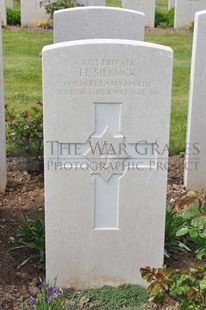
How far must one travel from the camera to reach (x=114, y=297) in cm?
369

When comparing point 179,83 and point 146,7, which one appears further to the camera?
point 146,7

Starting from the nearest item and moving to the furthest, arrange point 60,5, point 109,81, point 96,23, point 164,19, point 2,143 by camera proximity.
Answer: point 109,81
point 2,143
point 96,23
point 60,5
point 164,19

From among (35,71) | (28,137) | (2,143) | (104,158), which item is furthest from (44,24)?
(104,158)

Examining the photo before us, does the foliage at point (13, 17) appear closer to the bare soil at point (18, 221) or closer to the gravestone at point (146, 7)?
the gravestone at point (146, 7)

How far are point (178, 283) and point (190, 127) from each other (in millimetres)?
2420

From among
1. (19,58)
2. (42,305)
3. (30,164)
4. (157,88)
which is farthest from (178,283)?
(19,58)

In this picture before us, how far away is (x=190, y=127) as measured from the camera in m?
5.19

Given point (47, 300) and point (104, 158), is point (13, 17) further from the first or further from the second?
point (47, 300)

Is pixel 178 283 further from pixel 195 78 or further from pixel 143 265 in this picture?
pixel 195 78

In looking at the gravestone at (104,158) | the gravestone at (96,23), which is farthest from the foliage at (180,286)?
the gravestone at (96,23)

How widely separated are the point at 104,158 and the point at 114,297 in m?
0.83

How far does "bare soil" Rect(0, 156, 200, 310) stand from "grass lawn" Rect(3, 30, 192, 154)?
0.94m

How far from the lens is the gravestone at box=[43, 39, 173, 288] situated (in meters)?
3.44

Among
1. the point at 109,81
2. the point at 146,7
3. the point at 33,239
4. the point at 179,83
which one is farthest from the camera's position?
the point at 146,7
